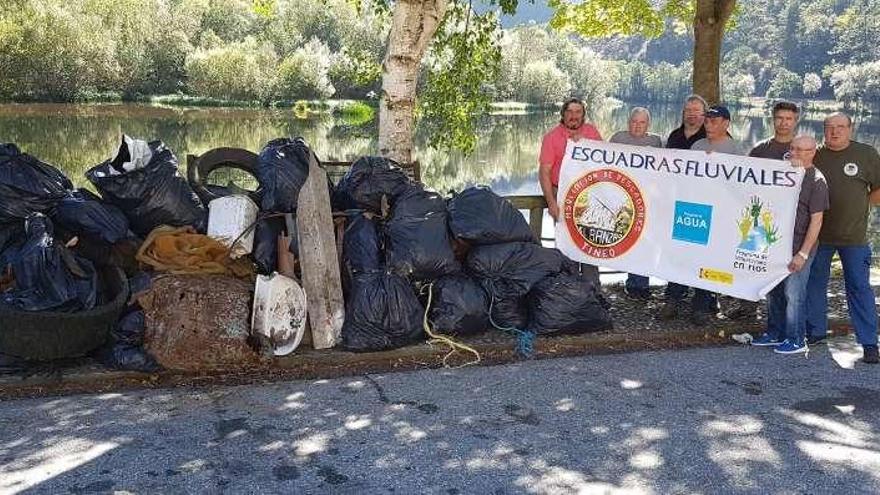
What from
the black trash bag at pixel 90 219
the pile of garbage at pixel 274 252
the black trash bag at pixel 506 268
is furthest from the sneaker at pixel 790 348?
the black trash bag at pixel 90 219

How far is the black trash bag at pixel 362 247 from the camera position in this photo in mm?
5293

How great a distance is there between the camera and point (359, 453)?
362 centimetres

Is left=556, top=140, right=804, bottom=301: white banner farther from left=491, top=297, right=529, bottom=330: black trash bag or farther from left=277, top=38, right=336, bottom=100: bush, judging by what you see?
left=277, top=38, right=336, bottom=100: bush

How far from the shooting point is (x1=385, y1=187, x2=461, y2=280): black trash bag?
5281 mm

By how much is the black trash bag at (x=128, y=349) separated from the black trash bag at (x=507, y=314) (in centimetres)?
223

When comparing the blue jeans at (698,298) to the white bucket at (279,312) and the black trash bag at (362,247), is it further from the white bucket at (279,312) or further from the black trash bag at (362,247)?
the white bucket at (279,312)


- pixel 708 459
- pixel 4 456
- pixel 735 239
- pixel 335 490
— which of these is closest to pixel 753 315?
pixel 735 239

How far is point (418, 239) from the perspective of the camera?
5.34m

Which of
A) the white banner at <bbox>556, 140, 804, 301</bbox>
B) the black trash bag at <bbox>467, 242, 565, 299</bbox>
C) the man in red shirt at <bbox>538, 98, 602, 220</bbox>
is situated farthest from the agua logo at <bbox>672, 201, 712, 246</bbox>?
the black trash bag at <bbox>467, 242, 565, 299</bbox>

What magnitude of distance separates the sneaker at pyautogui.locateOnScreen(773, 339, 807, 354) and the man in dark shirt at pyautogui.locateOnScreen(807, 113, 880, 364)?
1.20 feet

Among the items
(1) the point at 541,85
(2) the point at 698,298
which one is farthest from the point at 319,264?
(1) the point at 541,85

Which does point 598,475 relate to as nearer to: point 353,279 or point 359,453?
point 359,453

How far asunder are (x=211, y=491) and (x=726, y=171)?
4164 millimetres

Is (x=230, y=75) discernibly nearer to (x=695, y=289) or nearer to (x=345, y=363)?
(x=695, y=289)
